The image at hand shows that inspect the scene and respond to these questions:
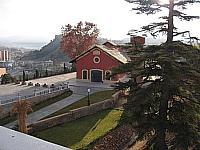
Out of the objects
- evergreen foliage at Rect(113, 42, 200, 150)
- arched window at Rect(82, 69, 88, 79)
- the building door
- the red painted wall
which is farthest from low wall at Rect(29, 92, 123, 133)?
arched window at Rect(82, 69, 88, 79)

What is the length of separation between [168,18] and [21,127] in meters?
9.85

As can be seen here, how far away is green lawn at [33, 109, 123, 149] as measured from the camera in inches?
625

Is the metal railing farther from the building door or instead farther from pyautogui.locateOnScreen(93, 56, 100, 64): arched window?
pyautogui.locateOnScreen(93, 56, 100, 64): arched window

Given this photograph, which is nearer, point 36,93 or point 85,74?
point 36,93

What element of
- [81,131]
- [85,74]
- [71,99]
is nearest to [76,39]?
[85,74]

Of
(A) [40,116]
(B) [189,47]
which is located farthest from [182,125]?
(A) [40,116]

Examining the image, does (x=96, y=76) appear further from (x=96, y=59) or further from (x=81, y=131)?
(x=81, y=131)

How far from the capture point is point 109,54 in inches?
1242

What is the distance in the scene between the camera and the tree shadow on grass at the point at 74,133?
51.8ft

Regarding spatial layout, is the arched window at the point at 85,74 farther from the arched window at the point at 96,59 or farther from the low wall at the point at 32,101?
the low wall at the point at 32,101

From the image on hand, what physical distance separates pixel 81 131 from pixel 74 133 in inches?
20.7

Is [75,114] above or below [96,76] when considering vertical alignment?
below

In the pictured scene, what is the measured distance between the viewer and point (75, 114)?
1988cm

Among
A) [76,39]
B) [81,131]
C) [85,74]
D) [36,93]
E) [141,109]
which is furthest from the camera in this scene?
[76,39]
